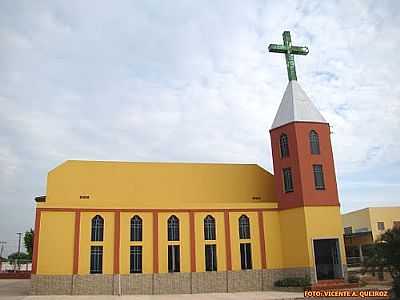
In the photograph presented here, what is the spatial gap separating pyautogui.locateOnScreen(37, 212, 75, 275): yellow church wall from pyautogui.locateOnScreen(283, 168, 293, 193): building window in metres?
14.7

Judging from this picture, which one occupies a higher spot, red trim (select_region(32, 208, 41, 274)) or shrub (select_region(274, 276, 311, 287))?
red trim (select_region(32, 208, 41, 274))

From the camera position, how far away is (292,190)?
96.1 feet

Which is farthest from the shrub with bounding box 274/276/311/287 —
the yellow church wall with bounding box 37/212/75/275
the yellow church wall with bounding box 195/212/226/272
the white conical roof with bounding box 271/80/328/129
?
the yellow church wall with bounding box 37/212/75/275

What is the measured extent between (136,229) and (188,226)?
3.48 metres

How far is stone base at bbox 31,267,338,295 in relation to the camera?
25.8 metres

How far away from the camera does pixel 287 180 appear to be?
29875mm

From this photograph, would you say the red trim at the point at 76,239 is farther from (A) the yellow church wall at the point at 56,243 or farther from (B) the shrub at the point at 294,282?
(B) the shrub at the point at 294,282

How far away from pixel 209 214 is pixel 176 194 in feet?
12.0

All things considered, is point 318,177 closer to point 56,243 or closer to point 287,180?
point 287,180

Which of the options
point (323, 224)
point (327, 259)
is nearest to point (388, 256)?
point (323, 224)

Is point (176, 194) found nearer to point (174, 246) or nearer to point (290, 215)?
point (174, 246)

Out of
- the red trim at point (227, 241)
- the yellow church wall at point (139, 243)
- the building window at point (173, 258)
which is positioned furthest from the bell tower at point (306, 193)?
the yellow church wall at point (139, 243)

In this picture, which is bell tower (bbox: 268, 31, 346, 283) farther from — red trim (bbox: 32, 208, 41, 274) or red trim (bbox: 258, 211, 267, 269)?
red trim (bbox: 32, 208, 41, 274)

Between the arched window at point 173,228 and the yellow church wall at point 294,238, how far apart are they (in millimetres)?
7376
